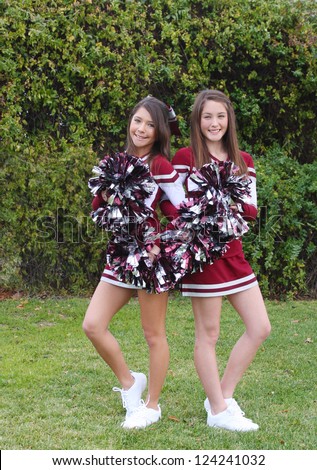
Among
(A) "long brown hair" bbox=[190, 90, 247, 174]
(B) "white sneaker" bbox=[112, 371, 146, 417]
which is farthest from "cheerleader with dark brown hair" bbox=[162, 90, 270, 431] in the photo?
(B) "white sneaker" bbox=[112, 371, 146, 417]

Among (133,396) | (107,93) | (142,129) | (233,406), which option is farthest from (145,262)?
(107,93)

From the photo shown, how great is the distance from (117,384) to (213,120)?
6.25ft

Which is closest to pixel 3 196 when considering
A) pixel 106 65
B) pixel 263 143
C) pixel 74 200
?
pixel 74 200

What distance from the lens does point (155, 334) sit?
357 cm

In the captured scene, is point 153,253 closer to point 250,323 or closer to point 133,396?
point 250,323

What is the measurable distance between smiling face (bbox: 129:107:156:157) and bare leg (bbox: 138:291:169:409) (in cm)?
84

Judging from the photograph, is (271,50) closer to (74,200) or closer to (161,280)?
(74,200)

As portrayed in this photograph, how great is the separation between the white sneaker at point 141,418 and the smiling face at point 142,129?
1.49m

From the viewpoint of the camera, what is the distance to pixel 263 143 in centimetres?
768

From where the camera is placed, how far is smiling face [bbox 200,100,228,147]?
3.55 m

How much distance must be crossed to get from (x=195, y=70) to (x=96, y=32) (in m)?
1.17

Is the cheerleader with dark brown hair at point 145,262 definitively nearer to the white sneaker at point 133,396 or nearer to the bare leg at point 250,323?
the white sneaker at point 133,396

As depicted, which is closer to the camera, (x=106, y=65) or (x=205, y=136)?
(x=205, y=136)

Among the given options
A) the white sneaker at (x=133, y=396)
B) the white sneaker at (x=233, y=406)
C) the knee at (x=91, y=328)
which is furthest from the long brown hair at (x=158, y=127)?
the white sneaker at (x=233, y=406)
